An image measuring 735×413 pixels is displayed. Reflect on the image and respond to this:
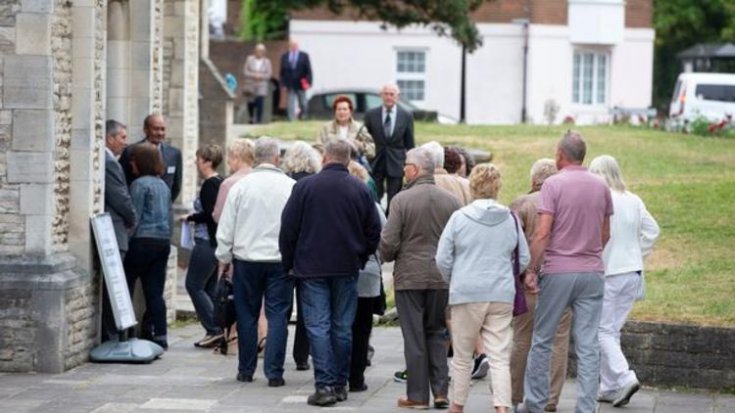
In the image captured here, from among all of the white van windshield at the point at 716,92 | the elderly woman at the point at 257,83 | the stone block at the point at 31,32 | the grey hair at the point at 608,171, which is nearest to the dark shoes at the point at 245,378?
the stone block at the point at 31,32

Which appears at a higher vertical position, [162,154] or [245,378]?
[162,154]

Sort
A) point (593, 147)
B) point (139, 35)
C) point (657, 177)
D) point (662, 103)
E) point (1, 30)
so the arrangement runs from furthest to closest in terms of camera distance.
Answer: point (662, 103) < point (593, 147) < point (657, 177) < point (139, 35) < point (1, 30)

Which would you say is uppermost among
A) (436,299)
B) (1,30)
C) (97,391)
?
(1,30)

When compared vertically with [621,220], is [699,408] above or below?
→ below

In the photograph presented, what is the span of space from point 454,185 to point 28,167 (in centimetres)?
343

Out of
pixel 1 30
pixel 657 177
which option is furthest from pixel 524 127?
pixel 1 30

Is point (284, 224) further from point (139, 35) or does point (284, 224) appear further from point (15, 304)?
point (139, 35)

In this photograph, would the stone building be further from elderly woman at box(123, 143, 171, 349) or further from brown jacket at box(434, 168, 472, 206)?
brown jacket at box(434, 168, 472, 206)

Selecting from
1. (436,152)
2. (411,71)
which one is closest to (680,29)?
(411,71)

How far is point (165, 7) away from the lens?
22.0 meters

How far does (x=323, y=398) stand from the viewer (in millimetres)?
12930

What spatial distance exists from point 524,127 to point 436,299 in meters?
21.0

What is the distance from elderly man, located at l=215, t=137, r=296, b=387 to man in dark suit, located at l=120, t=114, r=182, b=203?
215 cm

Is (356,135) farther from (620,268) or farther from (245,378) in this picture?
(620,268)
